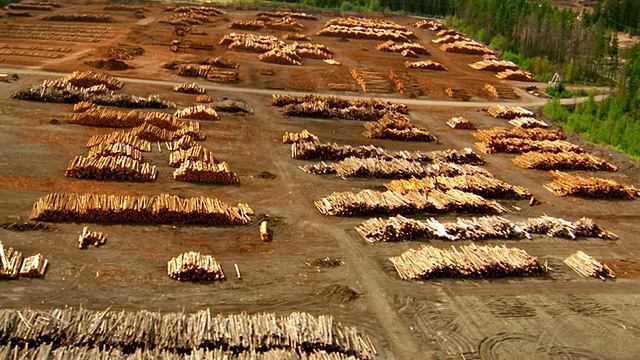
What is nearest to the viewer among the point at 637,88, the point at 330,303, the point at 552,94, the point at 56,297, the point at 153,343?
the point at 153,343

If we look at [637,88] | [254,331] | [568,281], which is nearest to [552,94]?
[637,88]

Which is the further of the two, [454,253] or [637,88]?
[637,88]

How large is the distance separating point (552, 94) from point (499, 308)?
42.5 m

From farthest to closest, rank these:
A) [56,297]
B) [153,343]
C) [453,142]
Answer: [453,142] < [56,297] < [153,343]

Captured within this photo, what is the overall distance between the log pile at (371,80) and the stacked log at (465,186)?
70.6 feet

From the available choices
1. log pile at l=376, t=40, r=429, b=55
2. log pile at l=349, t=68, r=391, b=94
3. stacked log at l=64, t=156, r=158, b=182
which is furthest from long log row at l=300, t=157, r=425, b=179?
log pile at l=376, t=40, r=429, b=55

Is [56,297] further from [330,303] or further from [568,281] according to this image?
[568,281]

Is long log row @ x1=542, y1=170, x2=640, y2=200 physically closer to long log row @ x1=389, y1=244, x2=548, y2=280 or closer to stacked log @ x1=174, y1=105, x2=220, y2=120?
long log row @ x1=389, y1=244, x2=548, y2=280

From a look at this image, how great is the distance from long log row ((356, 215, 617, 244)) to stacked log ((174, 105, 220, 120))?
16.7m

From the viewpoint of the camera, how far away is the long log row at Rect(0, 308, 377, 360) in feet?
52.5

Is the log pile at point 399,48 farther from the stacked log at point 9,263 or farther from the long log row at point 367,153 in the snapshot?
the stacked log at point 9,263

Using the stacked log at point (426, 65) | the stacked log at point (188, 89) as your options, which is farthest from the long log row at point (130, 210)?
the stacked log at point (426, 65)

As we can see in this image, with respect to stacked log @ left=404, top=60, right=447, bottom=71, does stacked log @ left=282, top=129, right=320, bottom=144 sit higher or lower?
lower

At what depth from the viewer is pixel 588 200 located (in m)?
32.3
